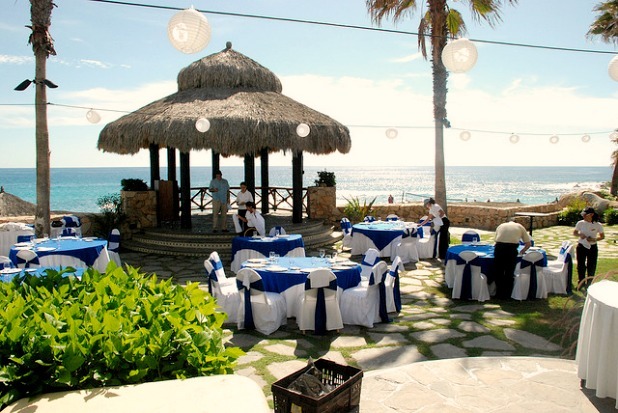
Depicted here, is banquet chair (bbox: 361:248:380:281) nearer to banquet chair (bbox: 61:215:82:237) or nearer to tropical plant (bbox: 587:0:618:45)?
banquet chair (bbox: 61:215:82:237)

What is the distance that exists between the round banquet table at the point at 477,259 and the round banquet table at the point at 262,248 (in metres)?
3.01

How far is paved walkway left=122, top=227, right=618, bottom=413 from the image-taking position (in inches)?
163

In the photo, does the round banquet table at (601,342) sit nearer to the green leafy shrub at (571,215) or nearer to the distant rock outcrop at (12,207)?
the green leafy shrub at (571,215)

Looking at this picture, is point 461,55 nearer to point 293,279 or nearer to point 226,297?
point 293,279

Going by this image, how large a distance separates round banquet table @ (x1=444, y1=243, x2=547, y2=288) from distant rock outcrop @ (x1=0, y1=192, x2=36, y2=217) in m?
18.4

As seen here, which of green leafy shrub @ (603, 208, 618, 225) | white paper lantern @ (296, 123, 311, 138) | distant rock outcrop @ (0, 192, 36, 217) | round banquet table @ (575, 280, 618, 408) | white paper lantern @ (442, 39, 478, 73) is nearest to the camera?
round banquet table @ (575, 280, 618, 408)

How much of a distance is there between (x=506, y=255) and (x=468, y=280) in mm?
719

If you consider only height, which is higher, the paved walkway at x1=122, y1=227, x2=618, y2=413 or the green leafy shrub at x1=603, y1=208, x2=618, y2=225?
the green leafy shrub at x1=603, y1=208, x2=618, y2=225

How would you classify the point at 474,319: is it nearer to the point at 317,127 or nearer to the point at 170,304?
the point at 170,304

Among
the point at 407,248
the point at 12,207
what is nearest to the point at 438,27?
the point at 407,248

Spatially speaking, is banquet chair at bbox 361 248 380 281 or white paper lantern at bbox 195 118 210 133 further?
white paper lantern at bbox 195 118 210 133

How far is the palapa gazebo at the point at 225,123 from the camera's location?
12.5 meters

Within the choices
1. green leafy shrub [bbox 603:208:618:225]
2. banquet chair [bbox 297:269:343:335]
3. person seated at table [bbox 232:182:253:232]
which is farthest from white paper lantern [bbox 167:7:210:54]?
green leafy shrub [bbox 603:208:618:225]

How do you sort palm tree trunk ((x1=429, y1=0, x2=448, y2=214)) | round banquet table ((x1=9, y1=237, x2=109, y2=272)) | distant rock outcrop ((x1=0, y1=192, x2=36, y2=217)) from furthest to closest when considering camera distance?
1. distant rock outcrop ((x1=0, y1=192, x2=36, y2=217))
2. palm tree trunk ((x1=429, y1=0, x2=448, y2=214))
3. round banquet table ((x1=9, y1=237, x2=109, y2=272))
